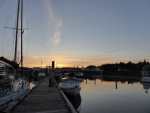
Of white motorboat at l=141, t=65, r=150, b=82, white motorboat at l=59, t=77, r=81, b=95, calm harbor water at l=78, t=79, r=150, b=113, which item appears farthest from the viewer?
white motorboat at l=141, t=65, r=150, b=82

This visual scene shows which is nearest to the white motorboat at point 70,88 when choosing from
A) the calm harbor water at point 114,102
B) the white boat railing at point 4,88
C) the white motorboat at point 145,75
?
the calm harbor water at point 114,102

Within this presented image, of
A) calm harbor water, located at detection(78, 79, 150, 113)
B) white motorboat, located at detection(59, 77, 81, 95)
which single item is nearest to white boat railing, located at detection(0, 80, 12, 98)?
calm harbor water, located at detection(78, 79, 150, 113)

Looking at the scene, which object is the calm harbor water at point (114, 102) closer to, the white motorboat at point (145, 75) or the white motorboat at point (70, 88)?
the white motorboat at point (70, 88)

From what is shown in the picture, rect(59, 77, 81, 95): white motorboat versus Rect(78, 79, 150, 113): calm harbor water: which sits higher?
Rect(59, 77, 81, 95): white motorboat

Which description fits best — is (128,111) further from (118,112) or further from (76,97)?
(76,97)

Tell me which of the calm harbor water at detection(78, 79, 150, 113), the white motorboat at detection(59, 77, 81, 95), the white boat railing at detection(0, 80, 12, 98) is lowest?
the calm harbor water at detection(78, 79, 150, 113)

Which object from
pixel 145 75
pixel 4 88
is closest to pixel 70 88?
pixel 4 88

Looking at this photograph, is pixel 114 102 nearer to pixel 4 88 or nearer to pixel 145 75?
pixel 4 88

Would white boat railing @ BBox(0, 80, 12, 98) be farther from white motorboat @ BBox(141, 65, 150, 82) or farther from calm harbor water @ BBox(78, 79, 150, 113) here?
white motorboat @ BBox(141, 65, 150, 82)

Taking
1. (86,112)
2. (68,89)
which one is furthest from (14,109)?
(68,89)

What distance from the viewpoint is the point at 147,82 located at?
77.9 m

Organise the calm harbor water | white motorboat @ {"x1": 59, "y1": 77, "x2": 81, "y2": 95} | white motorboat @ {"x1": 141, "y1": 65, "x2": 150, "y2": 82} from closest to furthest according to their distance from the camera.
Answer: the calm harbor water, white motorboat @ {"x1": 59, "y1": 77, "x2": 81, "y2": 95}, white motorboat @ {"x1": 141, "y1": 65, "x2": 150, "y2": 82}

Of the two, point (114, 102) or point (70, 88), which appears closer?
point (114, 102)

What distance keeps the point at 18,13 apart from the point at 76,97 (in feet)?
51.7
